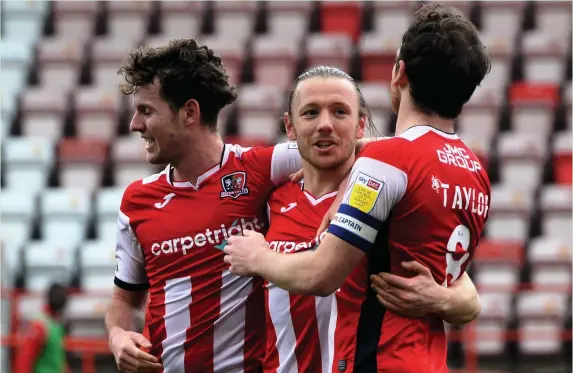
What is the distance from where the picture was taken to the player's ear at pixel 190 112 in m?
4.54

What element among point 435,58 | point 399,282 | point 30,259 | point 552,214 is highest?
point 435,58

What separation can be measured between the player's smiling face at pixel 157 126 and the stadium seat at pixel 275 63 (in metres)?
8.29

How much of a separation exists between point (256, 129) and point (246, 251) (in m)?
8.48

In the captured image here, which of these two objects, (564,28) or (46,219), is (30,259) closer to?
(46,219)

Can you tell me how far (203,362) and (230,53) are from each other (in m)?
8.79

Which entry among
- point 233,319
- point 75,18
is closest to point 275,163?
point 233,319

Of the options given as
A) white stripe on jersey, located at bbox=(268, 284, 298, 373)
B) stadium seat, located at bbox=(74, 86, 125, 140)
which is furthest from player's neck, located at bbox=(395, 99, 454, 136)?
stadium seat, located at bbox=(74, 86, 125, 140)

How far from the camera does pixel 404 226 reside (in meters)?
3.55

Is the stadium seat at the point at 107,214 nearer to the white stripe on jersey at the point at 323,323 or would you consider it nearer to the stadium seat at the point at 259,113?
the stadium seat at the point at 259,113

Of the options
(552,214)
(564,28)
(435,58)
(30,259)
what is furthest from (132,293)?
(564,28)

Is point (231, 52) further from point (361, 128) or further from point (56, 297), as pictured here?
point (361, 128)

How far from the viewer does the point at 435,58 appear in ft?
11.6

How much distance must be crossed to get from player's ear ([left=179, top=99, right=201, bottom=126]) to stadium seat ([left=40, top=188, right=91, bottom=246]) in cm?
706

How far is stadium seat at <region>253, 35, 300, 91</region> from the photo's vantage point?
12820mm
